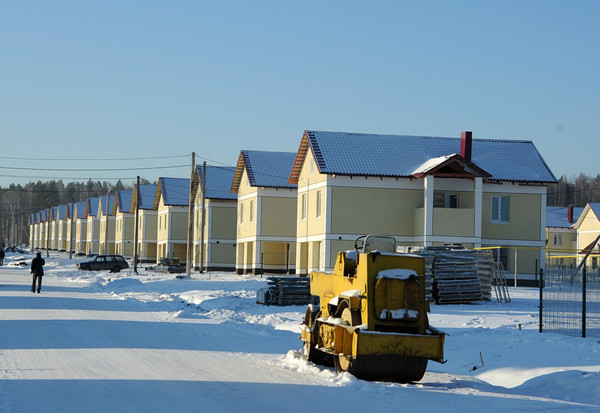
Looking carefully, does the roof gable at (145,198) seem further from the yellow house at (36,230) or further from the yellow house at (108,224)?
the yellow house at (36,230)

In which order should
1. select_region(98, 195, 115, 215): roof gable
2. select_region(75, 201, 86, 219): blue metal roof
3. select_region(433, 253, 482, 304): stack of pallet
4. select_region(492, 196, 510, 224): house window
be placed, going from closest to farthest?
select_region(433, 253, 482, 304): stack of pallet
select_region(492, 196, 510, 224): house window
select_region(98, 195, 115, 215): roof gable
select_region(75, 201, 86, 219): blue metal roof

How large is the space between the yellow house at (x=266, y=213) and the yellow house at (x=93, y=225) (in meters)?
62.2

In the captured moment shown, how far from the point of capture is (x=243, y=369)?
1380 cm

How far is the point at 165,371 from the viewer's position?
1318cm

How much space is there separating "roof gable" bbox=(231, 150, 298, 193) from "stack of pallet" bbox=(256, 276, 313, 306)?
2343 centimetres

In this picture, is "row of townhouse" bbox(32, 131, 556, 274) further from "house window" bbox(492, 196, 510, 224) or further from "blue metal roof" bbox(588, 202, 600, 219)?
"blue metal roof" bbox(588, 202, 600, 219)

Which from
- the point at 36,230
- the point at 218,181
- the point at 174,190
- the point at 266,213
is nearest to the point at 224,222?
the point at 218,181

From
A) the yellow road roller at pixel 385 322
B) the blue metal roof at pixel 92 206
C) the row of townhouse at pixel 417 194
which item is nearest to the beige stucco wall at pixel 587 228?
the row of townhouse at pixel 417 194

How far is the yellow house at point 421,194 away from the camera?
143ft

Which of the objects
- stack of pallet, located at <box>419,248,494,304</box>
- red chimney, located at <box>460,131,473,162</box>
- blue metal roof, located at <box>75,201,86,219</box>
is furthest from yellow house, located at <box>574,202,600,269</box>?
blue metal roof, located at <box>75,201,86,219</box>

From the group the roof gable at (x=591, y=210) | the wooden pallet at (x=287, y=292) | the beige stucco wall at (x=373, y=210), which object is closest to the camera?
the wooden pallet at (x=287, y=292)

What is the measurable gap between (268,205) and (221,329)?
34.2 metres

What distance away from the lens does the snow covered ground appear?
10.7 metres

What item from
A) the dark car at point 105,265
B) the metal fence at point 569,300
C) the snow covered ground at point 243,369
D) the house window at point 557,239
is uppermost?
the house window at point 557,239
